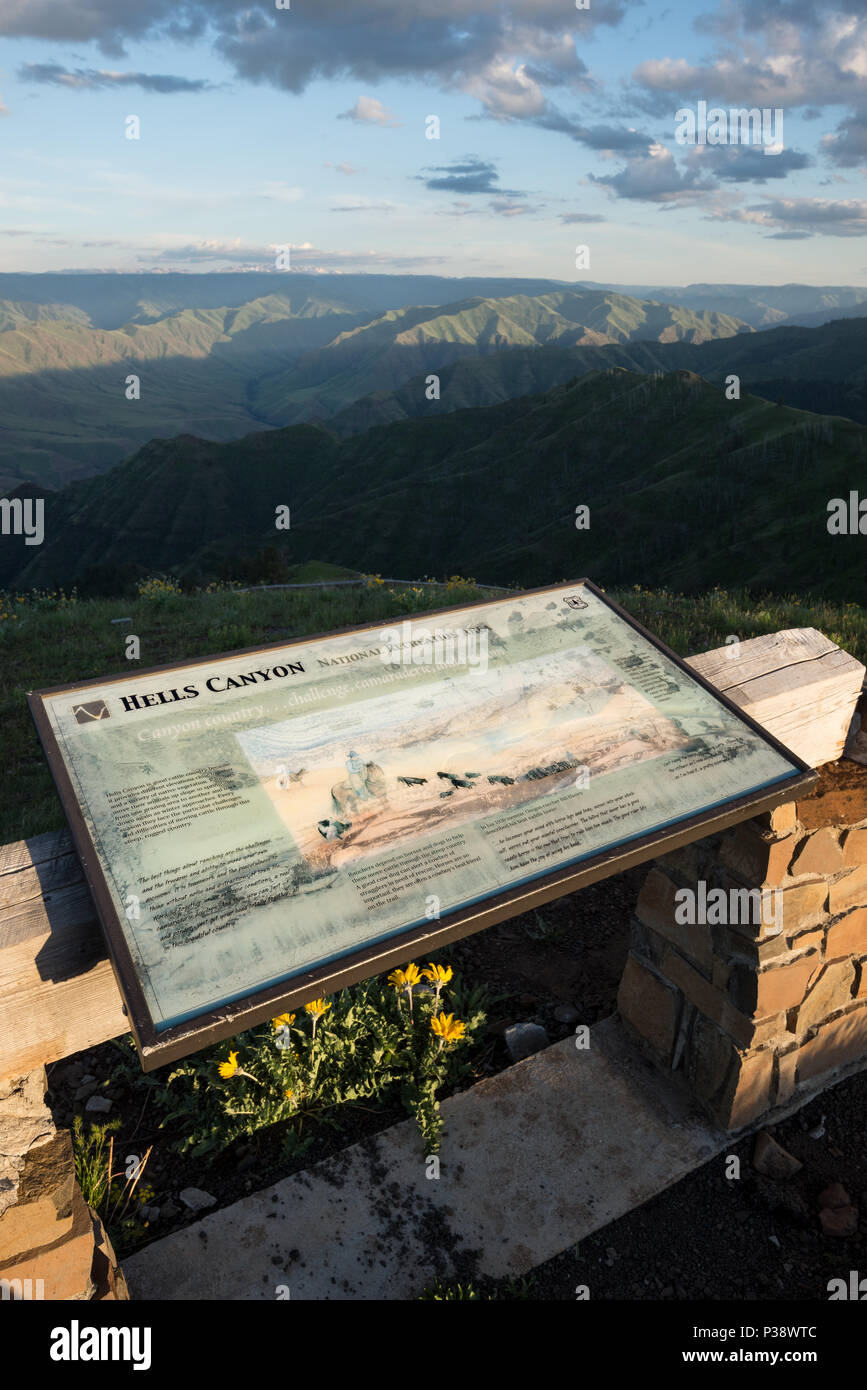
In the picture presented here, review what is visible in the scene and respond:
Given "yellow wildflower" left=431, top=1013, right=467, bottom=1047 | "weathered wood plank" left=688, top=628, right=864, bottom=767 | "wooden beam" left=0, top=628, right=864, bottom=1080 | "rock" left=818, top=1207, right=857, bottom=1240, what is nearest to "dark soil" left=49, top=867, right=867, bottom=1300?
"rock" left=818, top=1207, right=857, bottom=1240

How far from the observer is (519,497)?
93562mm

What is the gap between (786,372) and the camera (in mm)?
184125

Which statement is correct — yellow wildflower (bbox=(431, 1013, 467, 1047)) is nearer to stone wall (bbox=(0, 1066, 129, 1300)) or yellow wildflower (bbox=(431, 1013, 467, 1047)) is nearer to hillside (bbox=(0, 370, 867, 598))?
stone wall (bbox=(0, 1066, 129, 1300))

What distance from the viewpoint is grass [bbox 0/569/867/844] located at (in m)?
6.51

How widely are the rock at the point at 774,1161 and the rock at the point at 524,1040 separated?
112 centimetres

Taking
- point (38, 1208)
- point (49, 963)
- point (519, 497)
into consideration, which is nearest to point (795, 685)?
point (49, 963)

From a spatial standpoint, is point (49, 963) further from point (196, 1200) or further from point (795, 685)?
point (795, 685)

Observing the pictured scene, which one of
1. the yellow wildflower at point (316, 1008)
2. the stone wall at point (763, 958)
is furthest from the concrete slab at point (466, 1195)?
the yellow wildflower at point (316, 1008)

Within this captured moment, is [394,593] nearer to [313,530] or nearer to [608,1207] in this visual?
[608,1207]

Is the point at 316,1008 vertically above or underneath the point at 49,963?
underneath

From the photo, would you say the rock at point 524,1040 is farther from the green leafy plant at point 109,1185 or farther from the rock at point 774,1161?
the green leafy plant at point 109,1185

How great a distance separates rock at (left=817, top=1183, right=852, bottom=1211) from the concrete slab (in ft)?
1.43

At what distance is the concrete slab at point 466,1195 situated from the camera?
310 centimetres

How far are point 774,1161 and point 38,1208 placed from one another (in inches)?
121
